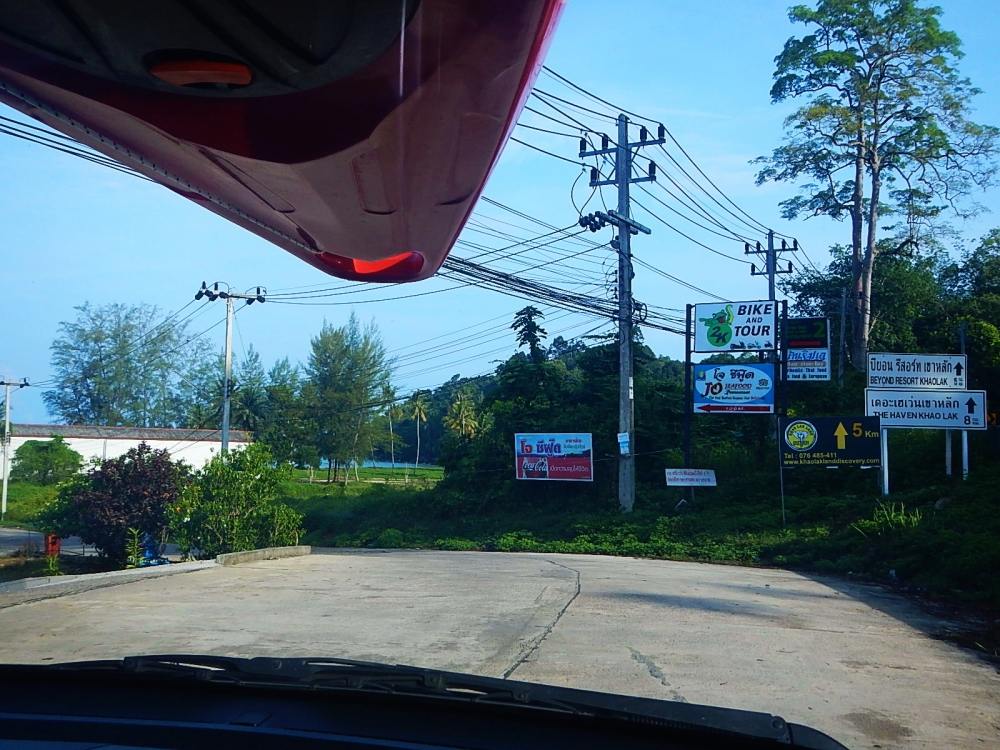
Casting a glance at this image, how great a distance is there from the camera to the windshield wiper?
3008 millimetres

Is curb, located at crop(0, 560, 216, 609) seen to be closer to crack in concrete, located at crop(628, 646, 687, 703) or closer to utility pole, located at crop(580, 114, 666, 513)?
crack in concrete, located at crop(628, 646, 687, 703)

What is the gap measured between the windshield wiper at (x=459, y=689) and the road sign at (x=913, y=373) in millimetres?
20893

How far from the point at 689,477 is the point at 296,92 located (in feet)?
85.0

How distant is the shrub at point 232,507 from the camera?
20141mm

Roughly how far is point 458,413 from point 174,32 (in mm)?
65966

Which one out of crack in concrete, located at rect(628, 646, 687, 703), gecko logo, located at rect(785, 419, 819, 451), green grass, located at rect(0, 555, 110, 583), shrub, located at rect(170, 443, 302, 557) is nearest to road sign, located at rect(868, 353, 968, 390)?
gecko logo, located at rect(785, 419, 819, 451)

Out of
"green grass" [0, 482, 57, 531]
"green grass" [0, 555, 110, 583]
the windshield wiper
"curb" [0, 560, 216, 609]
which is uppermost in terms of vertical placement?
the windshield wiper

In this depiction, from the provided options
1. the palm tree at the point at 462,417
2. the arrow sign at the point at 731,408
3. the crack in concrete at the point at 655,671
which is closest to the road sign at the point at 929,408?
the arrow sign at the point at 731,408

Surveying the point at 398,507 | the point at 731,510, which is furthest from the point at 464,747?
the point at 398,507

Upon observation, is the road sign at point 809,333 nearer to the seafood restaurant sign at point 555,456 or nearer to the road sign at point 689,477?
the road sign at point 689,477

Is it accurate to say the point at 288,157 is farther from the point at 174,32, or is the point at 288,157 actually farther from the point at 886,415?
the point at 886,415

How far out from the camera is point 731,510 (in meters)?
28.2

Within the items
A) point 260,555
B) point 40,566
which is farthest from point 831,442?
point 40,566

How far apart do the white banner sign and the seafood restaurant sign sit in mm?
8836
